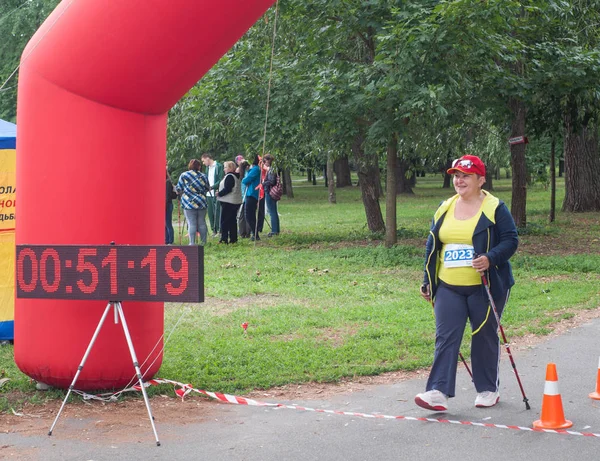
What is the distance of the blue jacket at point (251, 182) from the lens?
2002 centimetres

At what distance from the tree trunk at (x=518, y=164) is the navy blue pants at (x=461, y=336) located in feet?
42.2

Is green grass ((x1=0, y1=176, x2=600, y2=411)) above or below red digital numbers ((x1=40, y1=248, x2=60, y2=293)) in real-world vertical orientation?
below

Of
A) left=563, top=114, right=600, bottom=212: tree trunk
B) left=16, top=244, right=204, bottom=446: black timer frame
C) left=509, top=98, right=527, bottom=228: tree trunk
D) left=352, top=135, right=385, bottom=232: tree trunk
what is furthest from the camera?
left=563, top=114, right=600, bottom=212: tree trunk

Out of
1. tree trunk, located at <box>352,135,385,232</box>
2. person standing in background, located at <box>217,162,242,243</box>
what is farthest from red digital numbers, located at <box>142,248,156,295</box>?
tree trunk, located at <box>352,135,385,232</box>

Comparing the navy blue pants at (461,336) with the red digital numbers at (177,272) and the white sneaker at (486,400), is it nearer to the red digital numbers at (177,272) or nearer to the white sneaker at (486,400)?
the white sneaker at (486,400)

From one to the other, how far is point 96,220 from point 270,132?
386 inches

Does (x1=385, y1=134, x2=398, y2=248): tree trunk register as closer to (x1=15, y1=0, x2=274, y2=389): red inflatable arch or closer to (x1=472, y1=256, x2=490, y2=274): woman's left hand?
(x1=15, y1=0, x2=274, y2=389): red inflatable arch

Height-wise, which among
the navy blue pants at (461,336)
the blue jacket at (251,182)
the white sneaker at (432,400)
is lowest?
the white sneaker at (432,400)

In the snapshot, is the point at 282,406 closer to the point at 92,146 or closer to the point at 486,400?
the point at 486,400

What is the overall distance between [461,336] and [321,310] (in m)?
4.57

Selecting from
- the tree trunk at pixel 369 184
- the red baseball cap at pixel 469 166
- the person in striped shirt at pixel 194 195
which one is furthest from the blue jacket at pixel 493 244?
the tree trunk at pixel 369 184

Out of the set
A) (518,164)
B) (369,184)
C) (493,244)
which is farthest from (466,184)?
(518,164)

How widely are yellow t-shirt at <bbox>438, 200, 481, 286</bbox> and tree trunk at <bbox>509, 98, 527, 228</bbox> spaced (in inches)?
503

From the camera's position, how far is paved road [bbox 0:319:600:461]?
5.85 m
